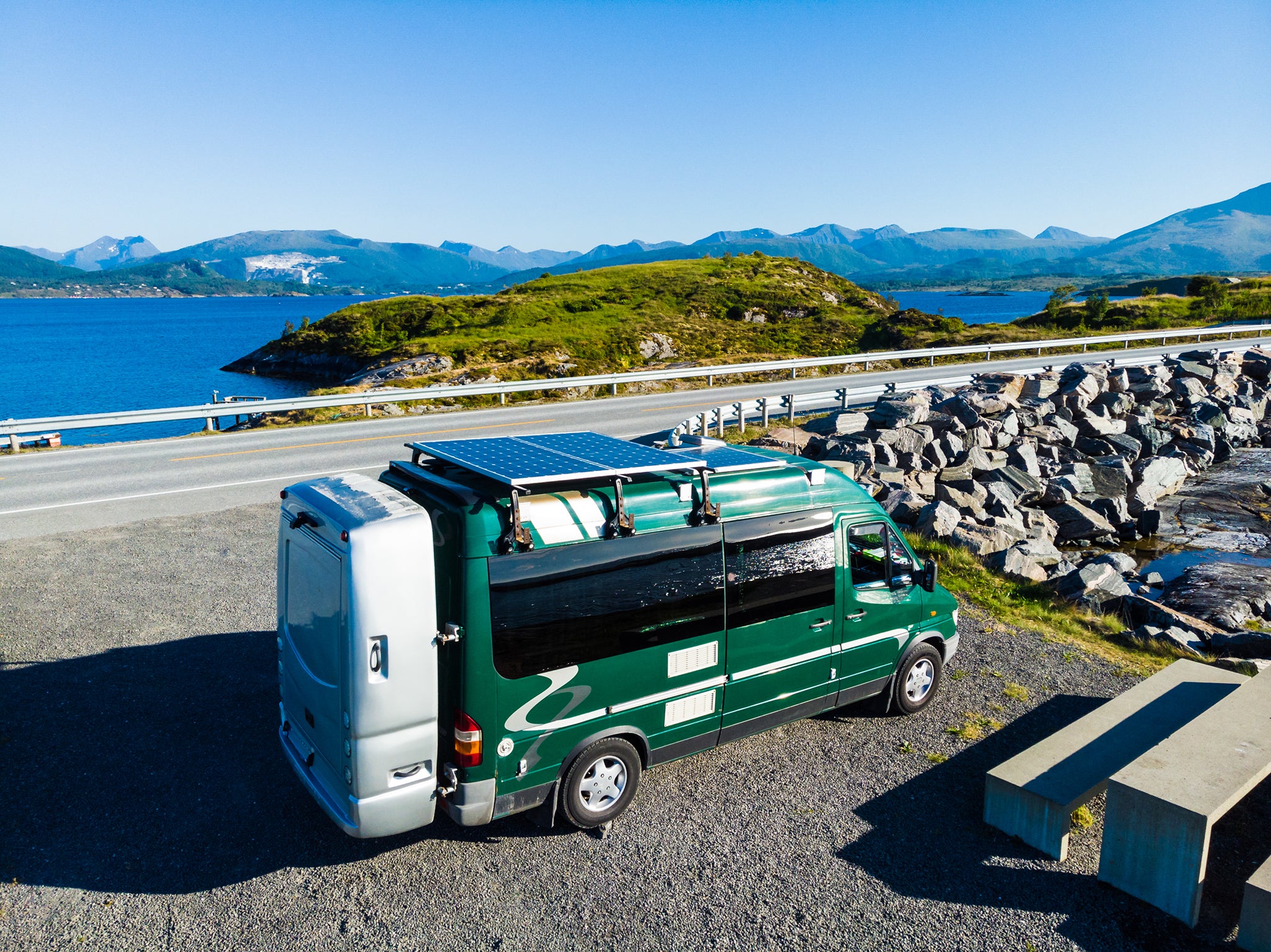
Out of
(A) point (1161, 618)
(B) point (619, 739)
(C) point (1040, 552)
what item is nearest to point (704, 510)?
(B) point (619, 739)

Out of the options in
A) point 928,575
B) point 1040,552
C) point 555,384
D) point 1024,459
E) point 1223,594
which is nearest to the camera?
point 928,575

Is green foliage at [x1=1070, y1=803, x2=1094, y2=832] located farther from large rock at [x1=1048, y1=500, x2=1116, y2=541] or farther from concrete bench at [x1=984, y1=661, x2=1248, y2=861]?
large rock at [x1=1048, y1=500, x2=1116, y2=541]

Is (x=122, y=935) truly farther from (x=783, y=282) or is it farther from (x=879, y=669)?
(x=783, y=282)

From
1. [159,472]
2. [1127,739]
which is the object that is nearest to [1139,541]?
[1127,739]

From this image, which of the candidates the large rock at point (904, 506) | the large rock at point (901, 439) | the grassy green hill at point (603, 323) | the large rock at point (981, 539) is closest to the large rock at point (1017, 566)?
the large rock at point (981, 539)

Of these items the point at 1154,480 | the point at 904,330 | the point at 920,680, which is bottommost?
the point at 1154,480

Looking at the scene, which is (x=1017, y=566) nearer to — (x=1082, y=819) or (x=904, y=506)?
(x=904, y=506)

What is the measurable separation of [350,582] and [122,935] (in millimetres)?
2454

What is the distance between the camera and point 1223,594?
11984 millimetres

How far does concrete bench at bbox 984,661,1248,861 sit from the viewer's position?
539 centimetres

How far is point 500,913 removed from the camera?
4.79m

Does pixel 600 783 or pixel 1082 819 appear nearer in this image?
pixel 600 783

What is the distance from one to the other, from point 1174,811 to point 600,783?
3536mm

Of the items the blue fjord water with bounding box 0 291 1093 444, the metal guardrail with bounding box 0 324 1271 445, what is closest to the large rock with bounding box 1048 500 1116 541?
the metal guardrail with bounding box 0 324 1271 445
